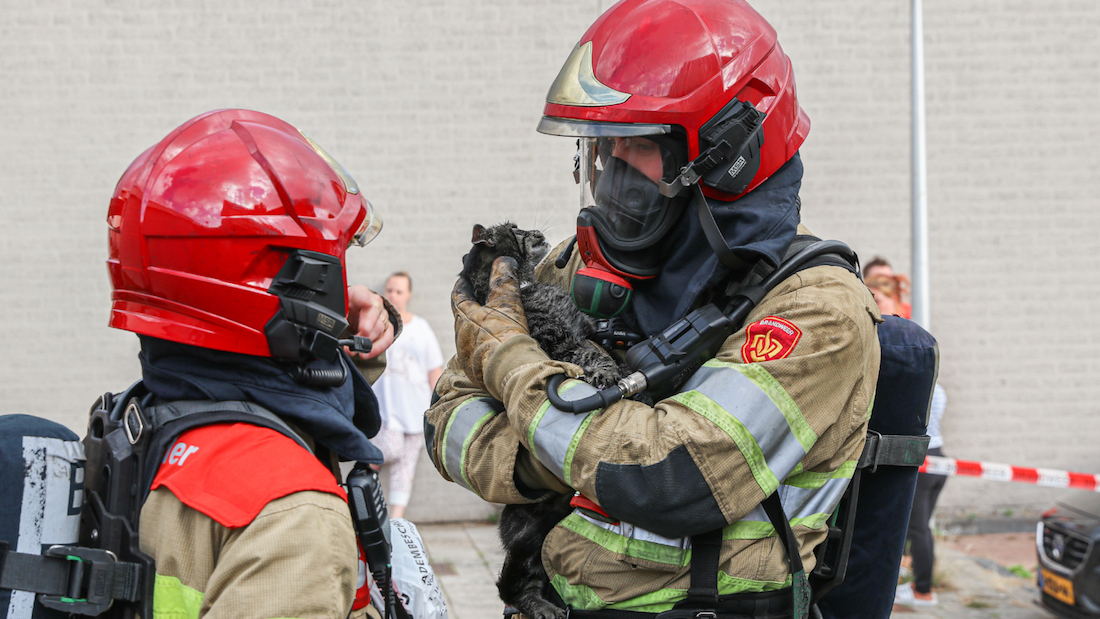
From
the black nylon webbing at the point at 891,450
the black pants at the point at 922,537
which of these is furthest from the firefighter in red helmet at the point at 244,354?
the black pants at the point at 922,537

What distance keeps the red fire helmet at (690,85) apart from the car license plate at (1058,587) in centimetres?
415

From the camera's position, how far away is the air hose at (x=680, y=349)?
176 cm

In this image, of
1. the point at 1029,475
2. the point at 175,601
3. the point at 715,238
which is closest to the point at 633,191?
the point at 715,238

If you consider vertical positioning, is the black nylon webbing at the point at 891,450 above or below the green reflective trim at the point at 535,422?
below

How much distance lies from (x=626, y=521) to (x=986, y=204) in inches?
268

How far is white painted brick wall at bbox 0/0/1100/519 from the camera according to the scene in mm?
6871

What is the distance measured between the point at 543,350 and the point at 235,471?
817 millimetres

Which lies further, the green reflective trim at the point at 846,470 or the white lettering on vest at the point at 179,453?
the green reflective trim at the point at 846,470

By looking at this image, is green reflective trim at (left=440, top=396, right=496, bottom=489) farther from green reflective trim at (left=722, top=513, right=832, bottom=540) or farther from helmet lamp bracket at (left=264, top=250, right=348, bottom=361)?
green reflective trim at (left=722, top=513, right=832, bottom=540)

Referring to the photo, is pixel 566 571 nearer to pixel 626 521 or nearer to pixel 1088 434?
pixel 626 521

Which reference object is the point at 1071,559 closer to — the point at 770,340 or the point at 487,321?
the point at 770,340

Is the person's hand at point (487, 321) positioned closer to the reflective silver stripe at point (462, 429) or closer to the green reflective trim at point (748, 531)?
the reflective silver stripe at point (462, 429)

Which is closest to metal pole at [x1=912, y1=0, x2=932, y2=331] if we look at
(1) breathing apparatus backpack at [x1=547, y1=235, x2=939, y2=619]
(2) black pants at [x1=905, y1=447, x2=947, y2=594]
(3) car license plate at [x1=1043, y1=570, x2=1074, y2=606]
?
(2) black pants at [x1=905, y1=447, x2=947, y2=594]

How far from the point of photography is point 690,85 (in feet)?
6.07
